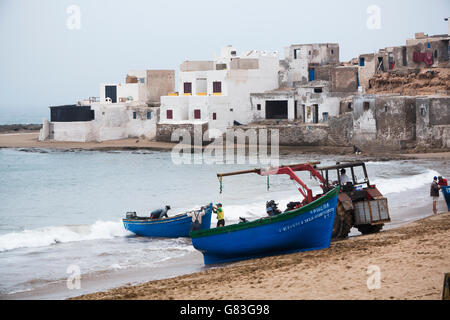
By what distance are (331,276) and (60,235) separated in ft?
41.1

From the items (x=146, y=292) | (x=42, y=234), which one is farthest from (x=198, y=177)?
(x=146, y=292)

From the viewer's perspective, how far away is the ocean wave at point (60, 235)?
1911 centimetres

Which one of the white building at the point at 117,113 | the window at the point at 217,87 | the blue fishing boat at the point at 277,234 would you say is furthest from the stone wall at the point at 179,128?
the blue fishing boat at the point at 277,234

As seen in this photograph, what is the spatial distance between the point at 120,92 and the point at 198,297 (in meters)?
47.1

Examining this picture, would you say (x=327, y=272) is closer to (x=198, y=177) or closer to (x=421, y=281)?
(x=421, y=281)

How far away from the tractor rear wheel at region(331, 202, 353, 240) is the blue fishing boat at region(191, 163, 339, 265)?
101 cm

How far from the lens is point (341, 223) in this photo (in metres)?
14.4

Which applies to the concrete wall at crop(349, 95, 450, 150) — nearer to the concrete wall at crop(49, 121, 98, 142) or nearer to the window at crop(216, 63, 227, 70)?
the window at crop(216, 63, 227, 70)

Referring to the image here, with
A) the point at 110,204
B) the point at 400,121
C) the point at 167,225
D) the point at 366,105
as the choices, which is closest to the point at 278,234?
the point at 167,225

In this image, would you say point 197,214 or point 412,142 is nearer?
point 197,214

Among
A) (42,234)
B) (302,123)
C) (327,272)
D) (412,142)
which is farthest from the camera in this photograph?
(302,123)

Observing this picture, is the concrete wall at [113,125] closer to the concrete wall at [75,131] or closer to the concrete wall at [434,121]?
the concrete wall at [75,131]

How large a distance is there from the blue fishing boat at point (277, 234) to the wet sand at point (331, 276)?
0.34 meters

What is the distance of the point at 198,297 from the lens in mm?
9633
